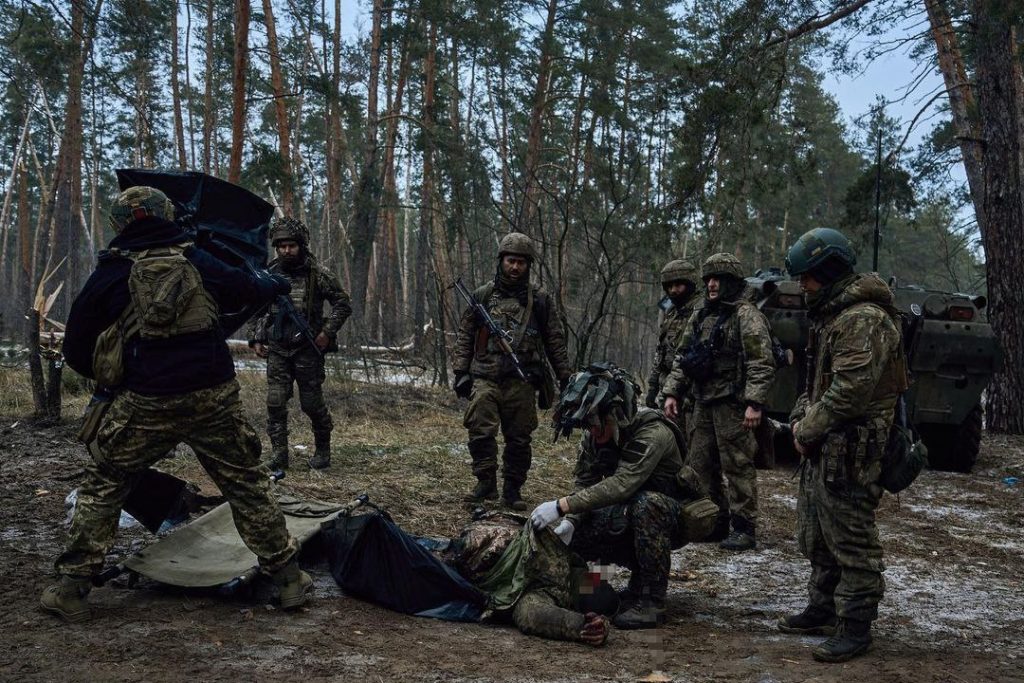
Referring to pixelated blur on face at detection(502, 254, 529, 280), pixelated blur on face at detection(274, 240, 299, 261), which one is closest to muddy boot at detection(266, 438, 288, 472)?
pixelated blur on face at detection(274, 240, 299, 261)

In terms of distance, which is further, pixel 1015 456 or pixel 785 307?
pixel 1015 456

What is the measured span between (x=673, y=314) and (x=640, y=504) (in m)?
2.92

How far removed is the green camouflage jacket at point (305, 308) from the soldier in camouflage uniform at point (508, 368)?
1346 millimetres

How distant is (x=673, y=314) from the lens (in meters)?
6.96

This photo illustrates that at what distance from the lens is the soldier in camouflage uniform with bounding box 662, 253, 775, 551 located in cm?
576

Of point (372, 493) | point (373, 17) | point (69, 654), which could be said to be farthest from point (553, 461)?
point (373, 17)

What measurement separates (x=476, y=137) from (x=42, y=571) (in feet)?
37.4

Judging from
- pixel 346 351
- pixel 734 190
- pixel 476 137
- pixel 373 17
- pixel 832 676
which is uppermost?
pixel 373 17

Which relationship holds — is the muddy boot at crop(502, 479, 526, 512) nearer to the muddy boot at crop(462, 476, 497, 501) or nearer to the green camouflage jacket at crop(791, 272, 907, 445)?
the muddy boot at crop(462, 476, 497, 501)

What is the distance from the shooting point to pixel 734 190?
1041 cm

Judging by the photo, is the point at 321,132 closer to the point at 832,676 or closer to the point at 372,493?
the point at 372,493

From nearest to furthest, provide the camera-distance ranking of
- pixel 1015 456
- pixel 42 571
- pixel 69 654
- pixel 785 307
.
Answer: pixel 69 654 < pixel 42 571 < pixel 785 307 < pixel 1015 456

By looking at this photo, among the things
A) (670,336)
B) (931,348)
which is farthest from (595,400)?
(931,348)

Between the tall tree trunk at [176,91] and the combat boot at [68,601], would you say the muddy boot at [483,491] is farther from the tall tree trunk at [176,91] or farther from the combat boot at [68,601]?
the tall tree trunk at [176,91]
